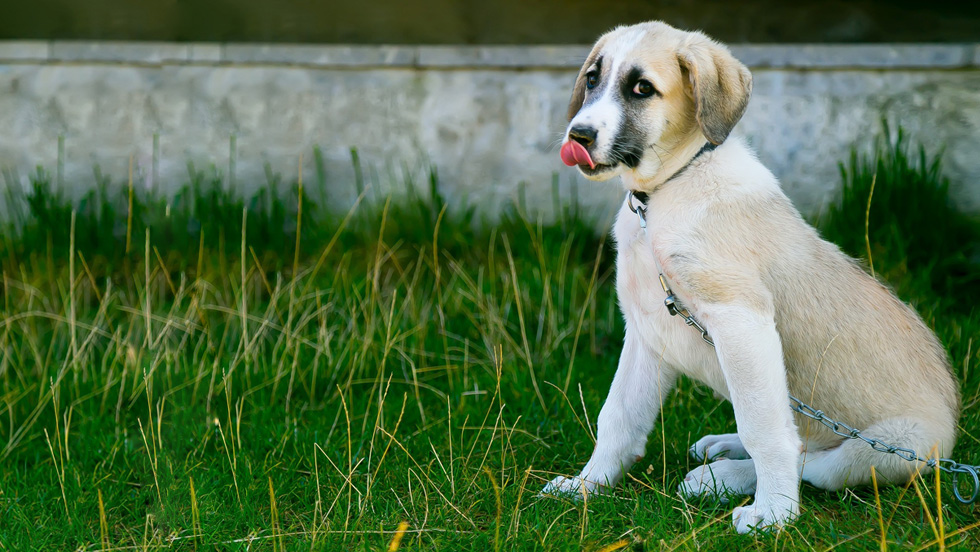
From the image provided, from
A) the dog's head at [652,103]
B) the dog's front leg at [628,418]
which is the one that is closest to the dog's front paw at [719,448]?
the dog's front leg at [628,418]

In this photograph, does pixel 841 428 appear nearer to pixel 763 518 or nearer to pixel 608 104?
pixel 763 518

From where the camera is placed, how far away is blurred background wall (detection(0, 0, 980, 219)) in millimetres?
5949

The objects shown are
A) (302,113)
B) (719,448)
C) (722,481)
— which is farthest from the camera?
(302,113)

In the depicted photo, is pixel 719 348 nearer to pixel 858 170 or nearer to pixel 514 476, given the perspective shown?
pixel 514 476

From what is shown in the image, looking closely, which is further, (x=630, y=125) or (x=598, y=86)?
(x=598, y=86)

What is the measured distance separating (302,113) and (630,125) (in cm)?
386

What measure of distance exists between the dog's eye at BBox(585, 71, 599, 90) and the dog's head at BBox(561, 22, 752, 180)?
7cm

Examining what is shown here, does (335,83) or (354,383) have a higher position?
(335,83)

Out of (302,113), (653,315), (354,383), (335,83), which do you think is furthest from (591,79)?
(302,113)

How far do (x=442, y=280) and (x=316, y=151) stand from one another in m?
1.56

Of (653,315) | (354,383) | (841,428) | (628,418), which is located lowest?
(354,383)

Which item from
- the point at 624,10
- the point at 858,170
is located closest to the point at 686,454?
the point at 858,170

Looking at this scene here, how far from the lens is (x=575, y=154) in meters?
2.79

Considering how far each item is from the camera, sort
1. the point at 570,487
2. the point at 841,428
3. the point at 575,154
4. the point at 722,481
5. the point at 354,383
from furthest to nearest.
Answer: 1. the point at 354,383
2. the point at 570,487
3. the point at 722,481
4. the point at 841,428
5. the point at 575,154
